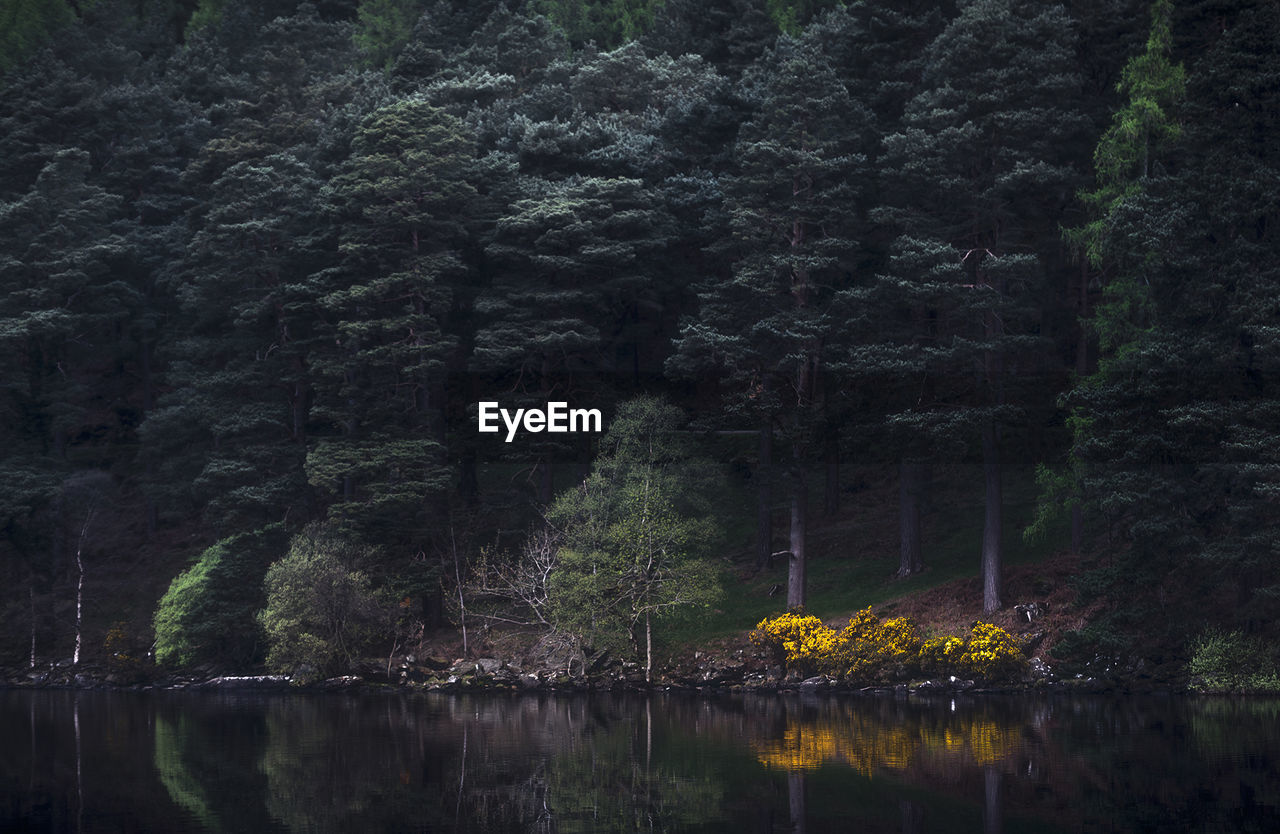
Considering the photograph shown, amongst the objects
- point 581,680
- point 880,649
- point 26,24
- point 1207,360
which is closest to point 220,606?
point 581,680

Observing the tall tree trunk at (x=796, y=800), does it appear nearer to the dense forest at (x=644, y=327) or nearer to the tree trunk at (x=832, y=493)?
the dense forest at (x=644, y=327)

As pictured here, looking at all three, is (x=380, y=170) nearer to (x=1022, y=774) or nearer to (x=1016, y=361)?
(x=1016, y=361)

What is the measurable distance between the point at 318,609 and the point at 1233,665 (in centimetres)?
3013

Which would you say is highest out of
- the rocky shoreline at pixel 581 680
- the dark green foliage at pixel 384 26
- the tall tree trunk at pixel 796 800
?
the dark green foliage at pixel 384 26

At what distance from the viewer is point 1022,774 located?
2841 cm

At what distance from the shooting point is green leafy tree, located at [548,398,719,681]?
46750 mm

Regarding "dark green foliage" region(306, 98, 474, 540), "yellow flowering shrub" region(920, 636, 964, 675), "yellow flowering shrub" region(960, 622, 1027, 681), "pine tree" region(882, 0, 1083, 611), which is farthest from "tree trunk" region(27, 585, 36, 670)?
"yellow flowering shrub" region(960, 622, 1027, 681)

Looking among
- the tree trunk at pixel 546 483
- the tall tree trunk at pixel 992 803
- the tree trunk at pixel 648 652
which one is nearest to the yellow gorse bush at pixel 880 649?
the tree trunk at pixel 648 652

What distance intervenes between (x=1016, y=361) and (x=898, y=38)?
13.6 metres

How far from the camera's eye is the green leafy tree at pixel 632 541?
46750 mm

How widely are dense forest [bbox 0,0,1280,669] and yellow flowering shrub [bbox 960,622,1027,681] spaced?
7.22 ft

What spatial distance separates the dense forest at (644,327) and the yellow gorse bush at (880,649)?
2455 mm

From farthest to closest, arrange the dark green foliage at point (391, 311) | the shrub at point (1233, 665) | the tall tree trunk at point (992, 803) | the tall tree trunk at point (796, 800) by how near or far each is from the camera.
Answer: the dark green foliage at point (391, 311), the shrub at point (1233, 665), the tall tree trunk at point (796, 800), the tall tree trunk at point (992, 803)

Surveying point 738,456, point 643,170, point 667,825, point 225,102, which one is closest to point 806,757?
point 667,825
